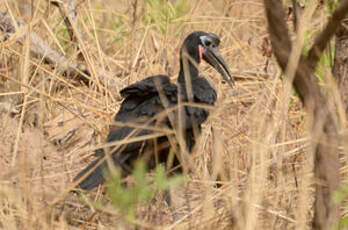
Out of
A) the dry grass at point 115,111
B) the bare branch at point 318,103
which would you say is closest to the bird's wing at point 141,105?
the dry grass at point 115,111

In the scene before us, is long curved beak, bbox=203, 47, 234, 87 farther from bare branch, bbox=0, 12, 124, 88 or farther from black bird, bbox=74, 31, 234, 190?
bare branch, bbox=0, 12, 124, 88

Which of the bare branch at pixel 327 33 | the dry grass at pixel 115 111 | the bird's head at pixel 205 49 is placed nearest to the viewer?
the bare branch at pixel 327 33

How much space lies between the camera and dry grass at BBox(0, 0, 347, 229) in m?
2.59

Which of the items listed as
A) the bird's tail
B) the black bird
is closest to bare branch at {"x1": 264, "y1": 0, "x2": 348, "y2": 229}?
the black bird

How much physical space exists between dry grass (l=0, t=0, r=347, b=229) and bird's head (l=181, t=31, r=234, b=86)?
0.16m

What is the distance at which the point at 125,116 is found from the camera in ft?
11.5

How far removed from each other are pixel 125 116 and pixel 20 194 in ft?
3.70

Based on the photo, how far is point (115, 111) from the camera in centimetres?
411

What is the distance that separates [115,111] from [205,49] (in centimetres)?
63

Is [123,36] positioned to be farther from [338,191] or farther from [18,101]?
[338,191]

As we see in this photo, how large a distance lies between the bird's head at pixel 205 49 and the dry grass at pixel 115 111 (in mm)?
162

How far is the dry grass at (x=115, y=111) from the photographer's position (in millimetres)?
2590

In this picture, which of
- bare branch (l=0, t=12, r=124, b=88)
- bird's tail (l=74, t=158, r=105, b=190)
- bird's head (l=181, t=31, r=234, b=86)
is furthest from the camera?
bare branch (l=0, t=12, r=124, b=88)

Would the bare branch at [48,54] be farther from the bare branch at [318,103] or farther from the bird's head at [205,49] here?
the bare branch at [318,103]
